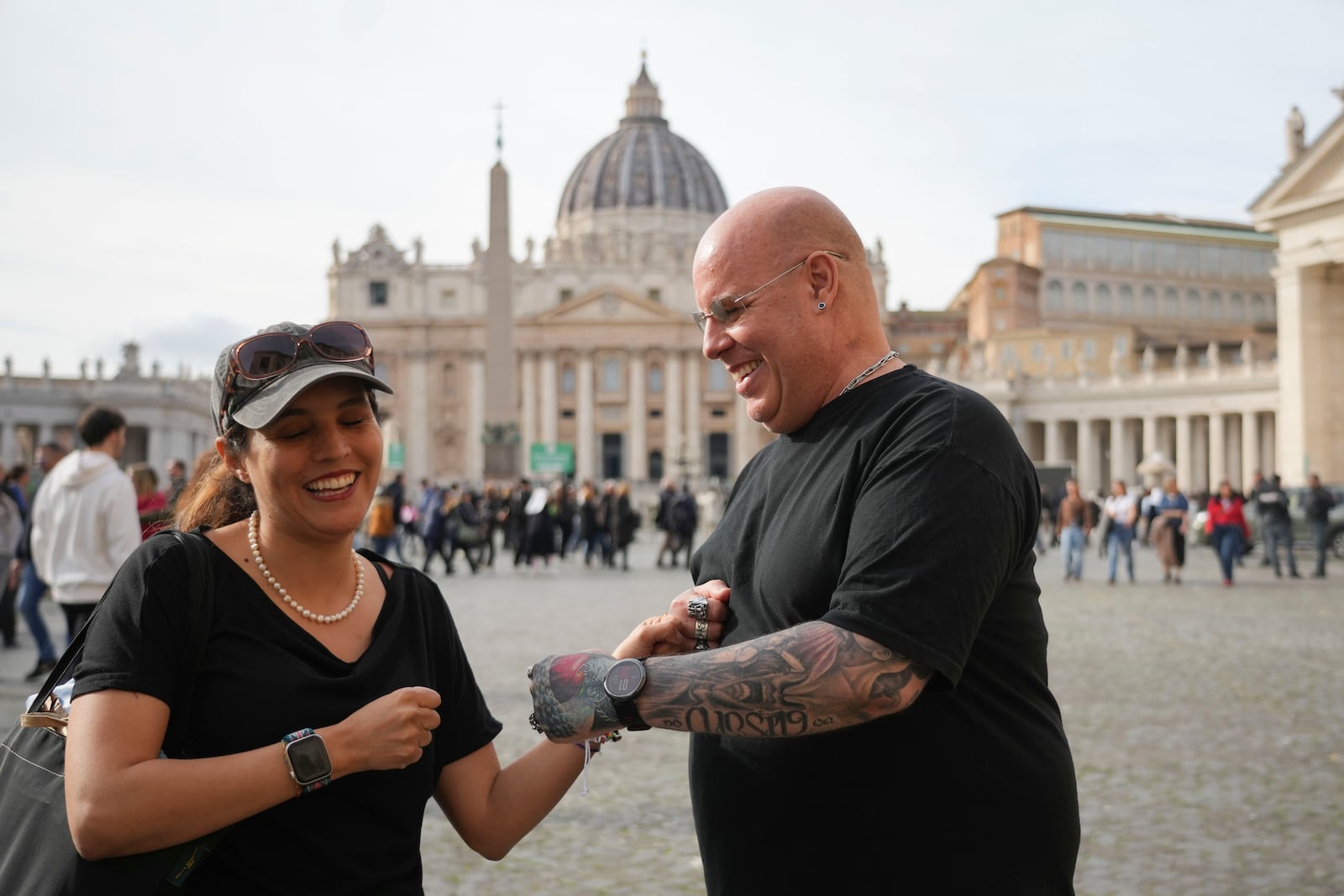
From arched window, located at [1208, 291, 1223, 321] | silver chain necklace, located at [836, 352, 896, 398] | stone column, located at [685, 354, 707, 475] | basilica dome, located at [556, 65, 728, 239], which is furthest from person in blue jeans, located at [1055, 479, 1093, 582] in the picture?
basilica dome, located at [556, 65, 728, 239]

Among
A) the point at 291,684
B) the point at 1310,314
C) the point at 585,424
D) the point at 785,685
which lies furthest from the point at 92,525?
the point at 585,424

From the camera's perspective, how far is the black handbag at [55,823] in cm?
186

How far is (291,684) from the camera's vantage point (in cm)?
205

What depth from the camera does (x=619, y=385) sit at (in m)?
85.9

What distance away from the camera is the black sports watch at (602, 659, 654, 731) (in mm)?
1932

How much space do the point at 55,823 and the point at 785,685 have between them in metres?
1.06

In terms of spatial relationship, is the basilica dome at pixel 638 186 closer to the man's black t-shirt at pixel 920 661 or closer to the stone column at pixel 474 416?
the stone column at pixel 474 416

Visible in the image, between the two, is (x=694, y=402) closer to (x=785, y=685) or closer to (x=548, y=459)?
(x=548, y=459)

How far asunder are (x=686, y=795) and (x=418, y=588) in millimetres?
3542

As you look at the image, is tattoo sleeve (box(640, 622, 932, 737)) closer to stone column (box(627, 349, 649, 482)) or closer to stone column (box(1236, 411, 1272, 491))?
stone column (box(1236, 411, 1272, 491))

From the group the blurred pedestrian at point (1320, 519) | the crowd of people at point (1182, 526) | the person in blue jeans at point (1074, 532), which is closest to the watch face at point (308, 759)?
the crowd of people at point (1182, 526)

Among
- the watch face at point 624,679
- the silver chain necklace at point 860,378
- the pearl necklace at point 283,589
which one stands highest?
the silver chain necklace at point 860,378

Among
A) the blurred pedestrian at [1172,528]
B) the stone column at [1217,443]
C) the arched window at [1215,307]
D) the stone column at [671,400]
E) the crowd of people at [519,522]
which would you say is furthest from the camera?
the stone column at [671,400]

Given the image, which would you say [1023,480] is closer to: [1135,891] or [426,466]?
[1135,891]
